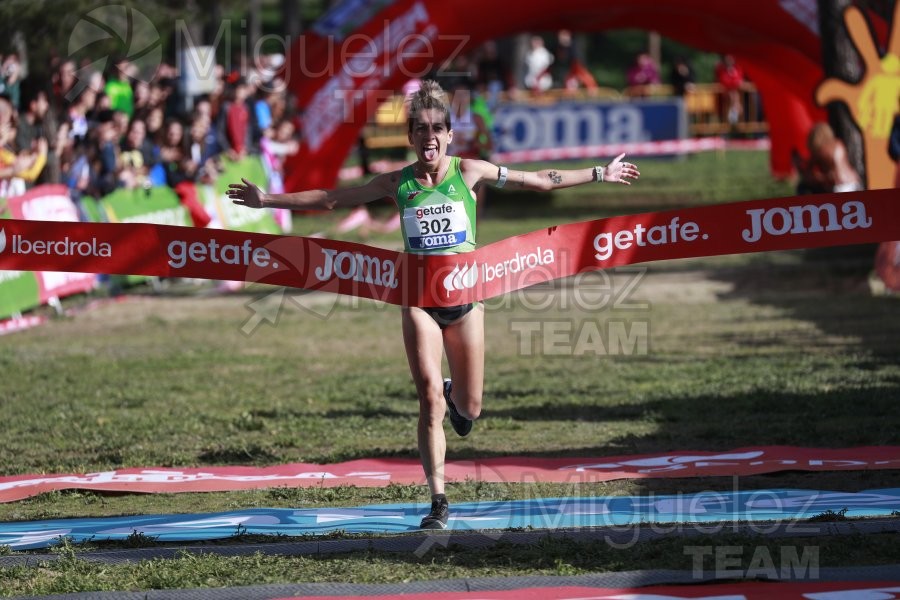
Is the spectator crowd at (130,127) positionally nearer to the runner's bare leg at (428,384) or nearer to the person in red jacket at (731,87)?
the runner's bare leg at (428,384)

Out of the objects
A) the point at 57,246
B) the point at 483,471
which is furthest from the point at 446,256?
the point at 57,246

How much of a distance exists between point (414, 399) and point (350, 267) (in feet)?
12.4

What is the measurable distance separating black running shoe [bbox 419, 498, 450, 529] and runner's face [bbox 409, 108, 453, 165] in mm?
1705

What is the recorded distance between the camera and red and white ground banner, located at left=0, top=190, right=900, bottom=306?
653 centimetres

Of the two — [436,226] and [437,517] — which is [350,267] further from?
[437,517]

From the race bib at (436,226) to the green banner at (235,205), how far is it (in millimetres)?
10490

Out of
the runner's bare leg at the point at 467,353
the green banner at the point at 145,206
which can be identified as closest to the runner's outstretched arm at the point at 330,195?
the runner's bare leg at the point at 467,353

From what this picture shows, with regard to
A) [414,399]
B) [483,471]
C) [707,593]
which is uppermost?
[414,399]

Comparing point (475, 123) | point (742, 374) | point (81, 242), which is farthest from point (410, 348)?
point (475, 123)

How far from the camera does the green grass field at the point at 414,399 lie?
19.4ft

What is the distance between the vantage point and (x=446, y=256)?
641cm

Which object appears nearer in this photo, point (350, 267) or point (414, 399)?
point (350, 267)

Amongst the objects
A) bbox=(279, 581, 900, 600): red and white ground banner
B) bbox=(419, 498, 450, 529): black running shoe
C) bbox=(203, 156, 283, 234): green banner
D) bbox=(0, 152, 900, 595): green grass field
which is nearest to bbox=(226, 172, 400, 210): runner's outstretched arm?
bbox=(419, 498, 450, 529): black running shoe

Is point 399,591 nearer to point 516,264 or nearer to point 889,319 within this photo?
point 516,264
